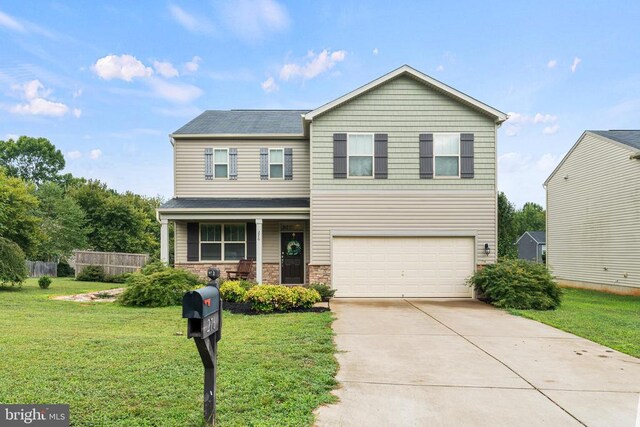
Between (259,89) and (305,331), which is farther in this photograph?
(259,89)

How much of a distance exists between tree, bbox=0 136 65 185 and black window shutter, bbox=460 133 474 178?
161ft

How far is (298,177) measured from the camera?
50.4ft

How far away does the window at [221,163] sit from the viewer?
1530 cm

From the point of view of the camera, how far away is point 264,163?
15.3m

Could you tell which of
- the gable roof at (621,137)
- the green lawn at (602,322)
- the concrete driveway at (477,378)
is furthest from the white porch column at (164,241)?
the gable roof at (621,137)

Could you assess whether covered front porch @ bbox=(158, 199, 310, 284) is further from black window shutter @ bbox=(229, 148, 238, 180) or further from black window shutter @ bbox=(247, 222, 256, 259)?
black window shutter @ bbox=(229, 148, 238, 180)

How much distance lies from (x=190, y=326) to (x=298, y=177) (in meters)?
12.6

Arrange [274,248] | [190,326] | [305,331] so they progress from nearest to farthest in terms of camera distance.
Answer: [190,326] → [305,331] → [274,248]

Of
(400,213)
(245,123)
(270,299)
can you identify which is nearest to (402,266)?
(400,213)

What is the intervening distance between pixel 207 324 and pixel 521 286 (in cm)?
1033

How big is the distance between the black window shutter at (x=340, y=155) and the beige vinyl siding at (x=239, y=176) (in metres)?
2.28

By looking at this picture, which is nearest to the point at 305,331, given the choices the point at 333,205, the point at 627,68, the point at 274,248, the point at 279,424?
the point at 279,424

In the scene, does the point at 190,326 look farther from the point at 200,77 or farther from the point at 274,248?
the point at 200,77

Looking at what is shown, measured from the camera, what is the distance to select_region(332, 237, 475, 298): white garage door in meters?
13.1
